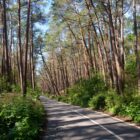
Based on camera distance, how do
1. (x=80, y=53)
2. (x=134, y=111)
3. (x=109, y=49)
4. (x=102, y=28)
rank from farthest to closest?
(x=80, y=53)
(x=109, y=49)
(x=102, y=28)
(x=134, y=111)

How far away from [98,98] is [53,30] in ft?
91.2

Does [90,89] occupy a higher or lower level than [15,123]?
higher

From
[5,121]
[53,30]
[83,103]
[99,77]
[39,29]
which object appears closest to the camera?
[5,121]

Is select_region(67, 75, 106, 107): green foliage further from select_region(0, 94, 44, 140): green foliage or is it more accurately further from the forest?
select_region(0, 94, 44, 140): green foliage

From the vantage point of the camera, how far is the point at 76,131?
651 inches

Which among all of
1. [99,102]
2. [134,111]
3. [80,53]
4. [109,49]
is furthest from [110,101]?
[80,53]

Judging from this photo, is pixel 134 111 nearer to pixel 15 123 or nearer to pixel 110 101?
pixel 110 101

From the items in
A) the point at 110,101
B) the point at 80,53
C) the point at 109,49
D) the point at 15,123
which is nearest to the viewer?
the point at 15,123

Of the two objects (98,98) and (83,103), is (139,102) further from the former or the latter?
(83,103)

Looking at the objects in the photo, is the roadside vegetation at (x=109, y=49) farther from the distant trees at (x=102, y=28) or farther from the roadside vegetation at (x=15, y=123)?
the roadside vegetation at (x=15, y=123)

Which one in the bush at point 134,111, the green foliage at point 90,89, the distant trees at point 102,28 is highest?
the distant trees at point 102,28

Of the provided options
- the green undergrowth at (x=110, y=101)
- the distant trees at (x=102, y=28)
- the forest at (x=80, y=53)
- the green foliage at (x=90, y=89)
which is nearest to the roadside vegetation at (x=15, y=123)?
the forest at (x=80, y=53)

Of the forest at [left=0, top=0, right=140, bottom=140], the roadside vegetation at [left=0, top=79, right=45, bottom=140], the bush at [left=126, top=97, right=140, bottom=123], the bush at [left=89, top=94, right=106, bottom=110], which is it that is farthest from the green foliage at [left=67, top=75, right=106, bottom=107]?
the roadside vegetation at [left=0, top=79, right=45, bottom=140]

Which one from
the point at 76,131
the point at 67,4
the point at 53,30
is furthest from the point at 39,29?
the point at 76,131
